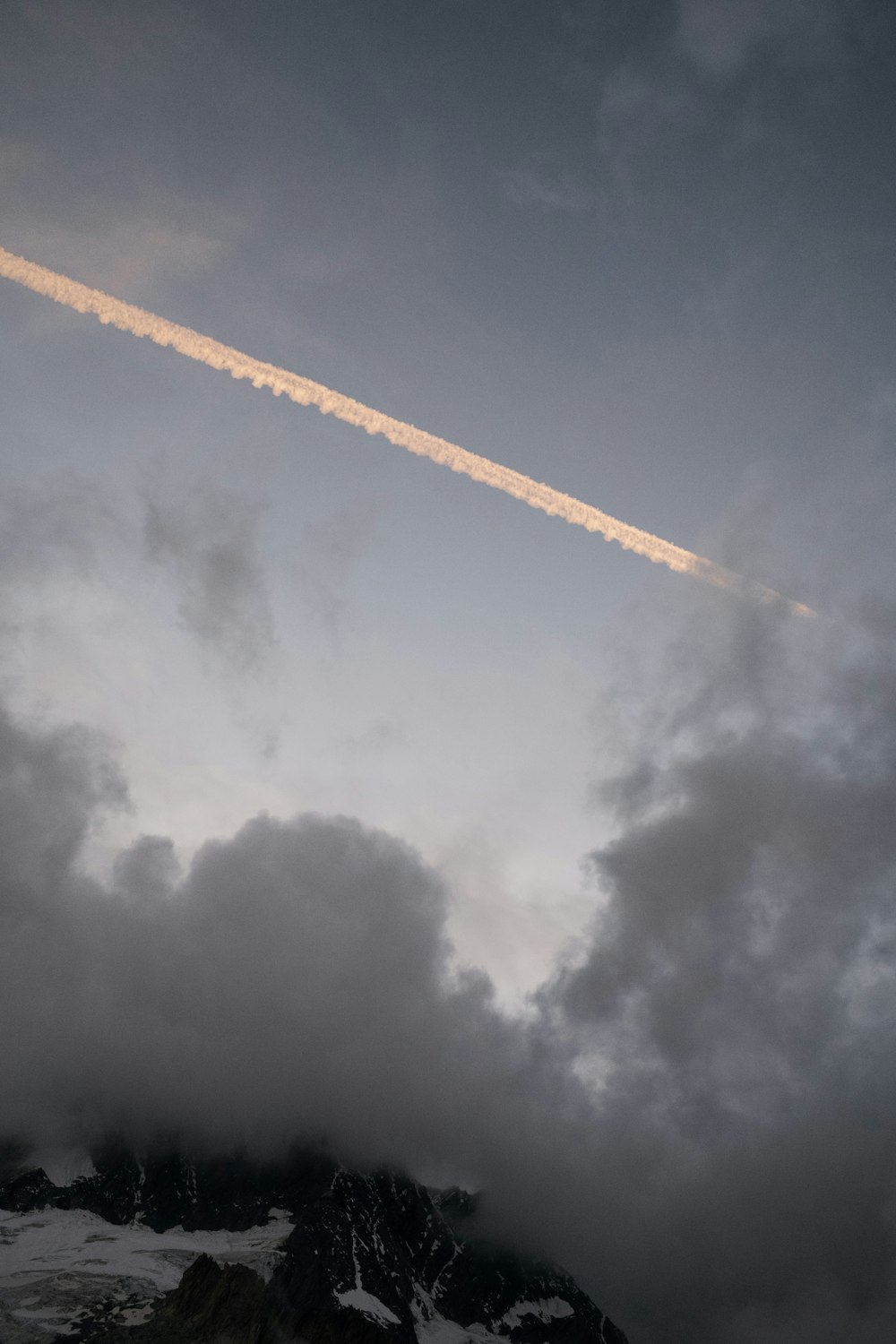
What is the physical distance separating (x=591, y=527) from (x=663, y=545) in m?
12.6

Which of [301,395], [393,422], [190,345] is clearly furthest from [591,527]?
[190,345]

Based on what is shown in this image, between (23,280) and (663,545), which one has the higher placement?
(663,545)

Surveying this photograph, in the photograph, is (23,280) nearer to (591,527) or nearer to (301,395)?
(301,395)

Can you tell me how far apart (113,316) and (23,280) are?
10940 mm

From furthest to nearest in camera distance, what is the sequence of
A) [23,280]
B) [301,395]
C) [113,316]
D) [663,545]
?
[663,545] → [301,395] → [113,316] → [23,280]

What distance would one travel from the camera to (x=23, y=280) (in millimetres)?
90188

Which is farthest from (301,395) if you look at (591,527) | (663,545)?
(663,545)

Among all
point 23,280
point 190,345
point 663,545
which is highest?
point 663,545

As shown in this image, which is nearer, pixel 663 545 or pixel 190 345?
pixel 190 345

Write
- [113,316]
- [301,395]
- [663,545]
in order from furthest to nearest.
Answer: [663,545] < [301,395] < [113,316]

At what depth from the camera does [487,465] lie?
376ft

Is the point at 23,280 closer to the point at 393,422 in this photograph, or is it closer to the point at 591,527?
the point at 393,422

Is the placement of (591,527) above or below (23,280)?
above

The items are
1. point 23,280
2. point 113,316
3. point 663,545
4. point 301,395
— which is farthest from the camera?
point 663,545
